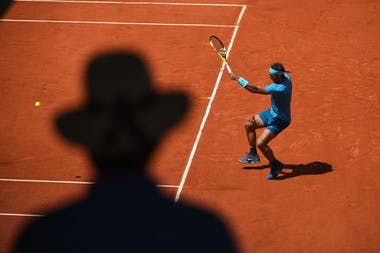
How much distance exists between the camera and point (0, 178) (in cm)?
1273

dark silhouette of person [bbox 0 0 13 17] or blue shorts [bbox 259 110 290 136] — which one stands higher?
blue shorts [bbox 259 110 290 136]

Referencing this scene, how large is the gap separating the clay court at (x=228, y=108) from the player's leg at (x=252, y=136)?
15 centimetres

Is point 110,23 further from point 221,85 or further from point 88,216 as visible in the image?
point 88,216

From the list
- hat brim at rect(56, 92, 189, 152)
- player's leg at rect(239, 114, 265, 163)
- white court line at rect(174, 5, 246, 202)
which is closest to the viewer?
player's leg at rect(239, 114, 265, 163)

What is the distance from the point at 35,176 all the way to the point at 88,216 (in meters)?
1.60

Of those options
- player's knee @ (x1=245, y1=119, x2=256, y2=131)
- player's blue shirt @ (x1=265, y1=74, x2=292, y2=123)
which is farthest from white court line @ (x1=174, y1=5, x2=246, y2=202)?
player's blue shirt @ (x1=265, y1=74, x2=292, y2=123)

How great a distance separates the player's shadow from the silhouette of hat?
7.16 ft

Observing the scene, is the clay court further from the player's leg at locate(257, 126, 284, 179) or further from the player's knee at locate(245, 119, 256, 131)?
the player's knee at locate(245, 119, 256, 131)

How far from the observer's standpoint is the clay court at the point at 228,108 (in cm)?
1151

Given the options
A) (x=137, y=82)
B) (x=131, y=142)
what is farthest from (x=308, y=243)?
(x=137, y=82)

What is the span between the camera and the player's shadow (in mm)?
12359

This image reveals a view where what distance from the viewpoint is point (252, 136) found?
487 inches

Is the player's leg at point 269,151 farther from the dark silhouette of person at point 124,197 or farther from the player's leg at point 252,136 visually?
the dark silhouette of person at point 124,197

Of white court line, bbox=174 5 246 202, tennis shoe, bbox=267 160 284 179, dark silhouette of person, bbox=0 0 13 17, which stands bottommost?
dark silhouette of person, bbox=0 0 13 17
